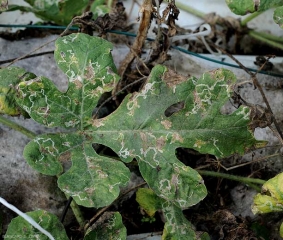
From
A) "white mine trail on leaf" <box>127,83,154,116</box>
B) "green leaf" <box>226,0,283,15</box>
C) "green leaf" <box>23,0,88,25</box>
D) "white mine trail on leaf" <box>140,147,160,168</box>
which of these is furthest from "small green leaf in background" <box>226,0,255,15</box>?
"green leaf" <box>23,0,88,25</box>

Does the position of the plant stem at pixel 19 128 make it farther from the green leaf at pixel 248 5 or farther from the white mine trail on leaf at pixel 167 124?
the green leaf at pixel 248 5

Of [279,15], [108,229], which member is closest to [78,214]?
[108,229]

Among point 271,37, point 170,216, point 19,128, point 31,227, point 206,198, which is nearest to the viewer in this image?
point 31,227

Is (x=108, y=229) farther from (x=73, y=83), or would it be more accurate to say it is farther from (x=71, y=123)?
(x=73, y=83)

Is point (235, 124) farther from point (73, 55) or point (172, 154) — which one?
point (73, 55)

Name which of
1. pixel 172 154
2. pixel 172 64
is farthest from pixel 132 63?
pixel 172 154

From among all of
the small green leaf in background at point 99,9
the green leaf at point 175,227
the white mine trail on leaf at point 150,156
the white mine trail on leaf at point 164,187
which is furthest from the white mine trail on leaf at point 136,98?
the small green leaf in background at point 99,9
